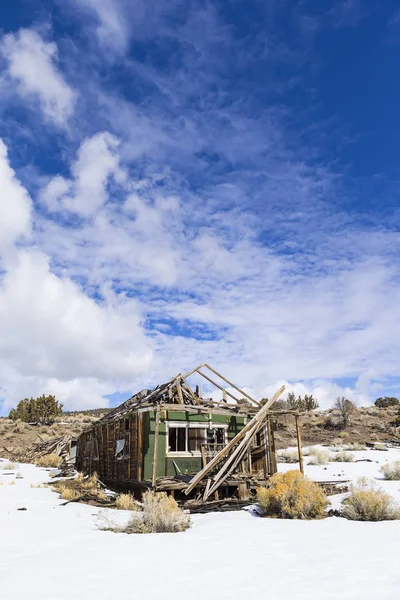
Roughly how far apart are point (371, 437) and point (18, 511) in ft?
98.2

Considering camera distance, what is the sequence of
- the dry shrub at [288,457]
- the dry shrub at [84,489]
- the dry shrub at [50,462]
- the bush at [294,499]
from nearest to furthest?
the bush at [294,499] → the dry shrub at [84,489] → the dry shrub at [288,457] → the dry shrub at [50,462]

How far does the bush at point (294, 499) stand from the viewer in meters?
11.4

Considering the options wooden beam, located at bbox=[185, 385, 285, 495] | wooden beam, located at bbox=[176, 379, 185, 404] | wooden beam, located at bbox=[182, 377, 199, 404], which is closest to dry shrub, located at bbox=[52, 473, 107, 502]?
wooden beam, located at bbox=[185, 385, 285, 495]

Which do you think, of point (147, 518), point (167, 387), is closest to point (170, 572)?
point (147, 518)

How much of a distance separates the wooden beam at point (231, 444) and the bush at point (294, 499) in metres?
2.79

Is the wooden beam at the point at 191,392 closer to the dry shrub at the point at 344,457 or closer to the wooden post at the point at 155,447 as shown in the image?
the wooden post at the point at 155,447

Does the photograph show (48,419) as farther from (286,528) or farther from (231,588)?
(231,588)

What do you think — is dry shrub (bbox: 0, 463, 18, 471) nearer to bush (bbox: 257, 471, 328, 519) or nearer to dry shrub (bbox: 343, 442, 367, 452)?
bush (bbox: 257, 471, 328, 519)

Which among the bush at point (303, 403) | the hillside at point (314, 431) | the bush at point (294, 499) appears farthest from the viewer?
the bush at point (303, 403)

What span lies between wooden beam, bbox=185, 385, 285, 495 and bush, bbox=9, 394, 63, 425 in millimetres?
41844

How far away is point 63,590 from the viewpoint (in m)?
5.92

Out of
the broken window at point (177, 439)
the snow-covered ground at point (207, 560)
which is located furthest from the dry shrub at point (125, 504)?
the broken window at point (177, 439)

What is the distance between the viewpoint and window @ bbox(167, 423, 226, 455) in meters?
17.2

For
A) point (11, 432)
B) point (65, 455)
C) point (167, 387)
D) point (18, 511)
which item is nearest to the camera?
point (18, 511)
